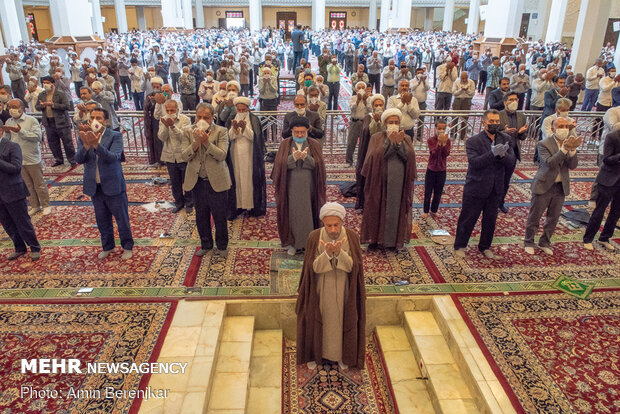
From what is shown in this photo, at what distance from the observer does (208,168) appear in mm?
4352

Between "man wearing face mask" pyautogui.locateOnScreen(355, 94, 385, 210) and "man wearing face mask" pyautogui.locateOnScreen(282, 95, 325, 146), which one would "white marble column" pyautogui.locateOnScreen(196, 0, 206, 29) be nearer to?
"man wearing face mask" pyautogui.locateOnScreen(355, 94, 385, 210)

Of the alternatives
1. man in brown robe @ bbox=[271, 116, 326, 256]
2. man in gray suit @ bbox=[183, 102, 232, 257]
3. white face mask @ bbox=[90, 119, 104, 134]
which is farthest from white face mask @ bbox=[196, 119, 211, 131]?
white face mask @ bbox=[90, 119, 104, 134]

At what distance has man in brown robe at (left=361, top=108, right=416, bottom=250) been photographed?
4.45 m

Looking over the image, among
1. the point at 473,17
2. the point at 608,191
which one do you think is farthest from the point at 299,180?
the point at 473,17

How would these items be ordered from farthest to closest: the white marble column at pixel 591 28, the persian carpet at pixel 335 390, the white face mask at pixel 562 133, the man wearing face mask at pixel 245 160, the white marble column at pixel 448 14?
the white marble column at pixel 448 14, the white marble column at pixel 591 28, the man wearing face mask at pixel 245 160, the white face mask at pixel 562 133, the persian carpet at pixel 335 390

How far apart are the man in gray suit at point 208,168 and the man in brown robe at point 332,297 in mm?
1530

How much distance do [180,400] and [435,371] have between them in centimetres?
185

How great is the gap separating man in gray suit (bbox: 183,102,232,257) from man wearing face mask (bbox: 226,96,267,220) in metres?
→ 0.54

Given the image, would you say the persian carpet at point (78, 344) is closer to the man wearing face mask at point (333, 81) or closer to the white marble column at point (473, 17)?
the man wearing face mask at point (333, 81)

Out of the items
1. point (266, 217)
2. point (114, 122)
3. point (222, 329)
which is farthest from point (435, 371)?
point (114, 122)

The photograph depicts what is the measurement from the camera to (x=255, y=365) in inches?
147

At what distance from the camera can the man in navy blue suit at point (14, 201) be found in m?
4.32

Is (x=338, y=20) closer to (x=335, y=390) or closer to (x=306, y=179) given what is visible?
(x=306, y=179)

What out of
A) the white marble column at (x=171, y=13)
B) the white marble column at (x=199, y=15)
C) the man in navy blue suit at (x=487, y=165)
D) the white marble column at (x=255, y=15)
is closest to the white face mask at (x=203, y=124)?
the man in navy blue suit at (x=487, y=165)
